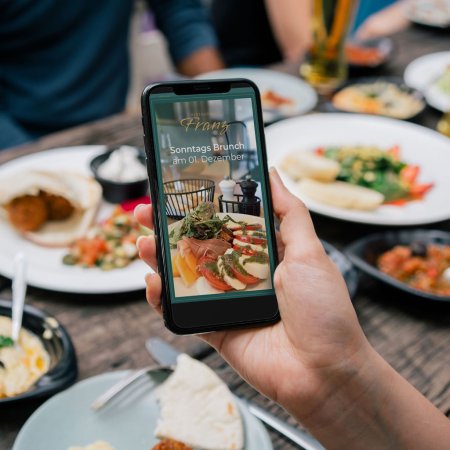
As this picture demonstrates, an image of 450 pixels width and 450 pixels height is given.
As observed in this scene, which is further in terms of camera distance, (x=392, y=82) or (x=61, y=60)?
(x=61, y=60)

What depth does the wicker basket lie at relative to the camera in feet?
2.71

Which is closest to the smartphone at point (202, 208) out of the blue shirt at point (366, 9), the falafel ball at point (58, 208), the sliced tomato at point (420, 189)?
the falafel ball at point (58, 208)

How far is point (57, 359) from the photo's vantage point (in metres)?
0.94

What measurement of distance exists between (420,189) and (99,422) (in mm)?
1090

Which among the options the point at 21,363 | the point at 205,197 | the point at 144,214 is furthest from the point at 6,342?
the point at 205,197

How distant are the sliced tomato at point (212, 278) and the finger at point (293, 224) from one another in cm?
11

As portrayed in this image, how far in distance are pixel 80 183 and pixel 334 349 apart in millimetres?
887

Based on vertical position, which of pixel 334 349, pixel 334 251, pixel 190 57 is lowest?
pixel 190 57

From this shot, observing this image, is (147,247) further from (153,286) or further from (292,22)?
(292,22)

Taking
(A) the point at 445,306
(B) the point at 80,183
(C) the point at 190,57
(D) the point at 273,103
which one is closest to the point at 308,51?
(D) the point at 273,103

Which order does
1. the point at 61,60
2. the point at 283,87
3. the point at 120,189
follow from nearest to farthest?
the point at 120,189
the point at 283,87
the point at 61,60

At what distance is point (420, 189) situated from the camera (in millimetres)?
1551

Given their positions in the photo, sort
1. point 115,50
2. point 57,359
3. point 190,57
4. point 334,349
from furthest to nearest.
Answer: point 190,57 → point 115,50 → point 57,359 → point 334,349

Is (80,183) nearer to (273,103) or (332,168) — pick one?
(332,168)
